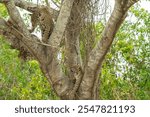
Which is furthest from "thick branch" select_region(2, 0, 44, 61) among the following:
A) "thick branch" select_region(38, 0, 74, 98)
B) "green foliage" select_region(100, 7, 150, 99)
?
"green foliage" select_region(100, 7, 150, 99)

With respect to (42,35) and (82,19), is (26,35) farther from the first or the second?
(82,19)

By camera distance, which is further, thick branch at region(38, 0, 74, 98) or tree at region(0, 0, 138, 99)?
thick branch at region(38, 0, 74, 98)

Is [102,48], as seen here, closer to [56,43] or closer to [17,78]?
[56,43]

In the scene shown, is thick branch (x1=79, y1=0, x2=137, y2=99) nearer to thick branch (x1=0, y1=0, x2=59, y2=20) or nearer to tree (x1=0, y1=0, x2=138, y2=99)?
tree (x1=0, y1=0, x2=138, y2=99)

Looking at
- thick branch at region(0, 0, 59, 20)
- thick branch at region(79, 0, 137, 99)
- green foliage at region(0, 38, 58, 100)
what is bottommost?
green foliage at region(0, 38, 58, 100)

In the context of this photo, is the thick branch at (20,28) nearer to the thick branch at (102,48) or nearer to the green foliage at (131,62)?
the thick branch at (102,48)

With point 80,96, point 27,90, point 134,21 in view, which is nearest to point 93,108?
point 80,96

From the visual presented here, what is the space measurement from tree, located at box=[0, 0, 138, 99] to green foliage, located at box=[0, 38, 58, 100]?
1623 mm

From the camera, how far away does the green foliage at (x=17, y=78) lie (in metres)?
7.26

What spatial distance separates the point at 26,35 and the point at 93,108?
4.33ft

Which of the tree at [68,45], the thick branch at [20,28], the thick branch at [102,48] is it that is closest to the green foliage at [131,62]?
the tree at [68,45]

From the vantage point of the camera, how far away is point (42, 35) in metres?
5.29

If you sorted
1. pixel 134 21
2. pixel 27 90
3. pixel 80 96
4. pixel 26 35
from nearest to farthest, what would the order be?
pixel 26 35
pixel 80 96
pixel 27 90
pixel 134 21

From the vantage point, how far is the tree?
16.3 feet
